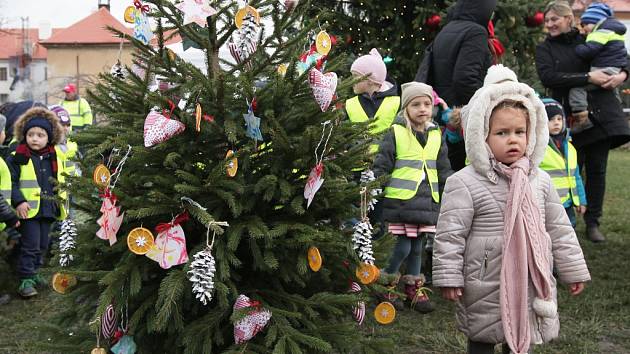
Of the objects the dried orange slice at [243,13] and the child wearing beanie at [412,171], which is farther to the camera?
the child wearing beanie at [412,171]

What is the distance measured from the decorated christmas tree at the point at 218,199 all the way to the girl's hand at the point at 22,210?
2.93 metres

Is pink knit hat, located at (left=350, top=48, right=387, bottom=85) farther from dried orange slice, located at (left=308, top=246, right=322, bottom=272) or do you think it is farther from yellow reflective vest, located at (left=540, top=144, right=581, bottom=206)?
dried orange slice, located at (left=308, top=246, right=322, bottom=272)

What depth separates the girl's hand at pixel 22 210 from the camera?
5711mm

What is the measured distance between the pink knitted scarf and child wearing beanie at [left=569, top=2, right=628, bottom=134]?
3.66 metres

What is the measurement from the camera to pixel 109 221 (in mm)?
2672

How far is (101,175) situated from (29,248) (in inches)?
139

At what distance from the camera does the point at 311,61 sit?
297 cm

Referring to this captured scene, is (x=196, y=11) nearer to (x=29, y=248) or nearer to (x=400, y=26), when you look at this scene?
(x=29, y=248)

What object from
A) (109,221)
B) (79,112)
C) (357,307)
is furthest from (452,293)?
(79,112)

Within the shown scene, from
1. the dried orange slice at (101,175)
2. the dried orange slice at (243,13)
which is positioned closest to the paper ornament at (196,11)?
the dried orange slice at (243,13)

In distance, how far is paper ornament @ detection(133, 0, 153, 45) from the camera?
115 inches

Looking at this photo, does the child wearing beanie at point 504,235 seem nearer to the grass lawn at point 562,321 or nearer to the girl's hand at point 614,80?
the grass lawn at point 562,321

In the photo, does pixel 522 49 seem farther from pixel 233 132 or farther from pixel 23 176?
pixel 233 132

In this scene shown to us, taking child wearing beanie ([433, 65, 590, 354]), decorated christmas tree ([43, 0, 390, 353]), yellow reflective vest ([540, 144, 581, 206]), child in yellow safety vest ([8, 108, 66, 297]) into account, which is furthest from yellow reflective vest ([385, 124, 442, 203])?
child in yellow safety vest ([8, 108, 66, 297])
